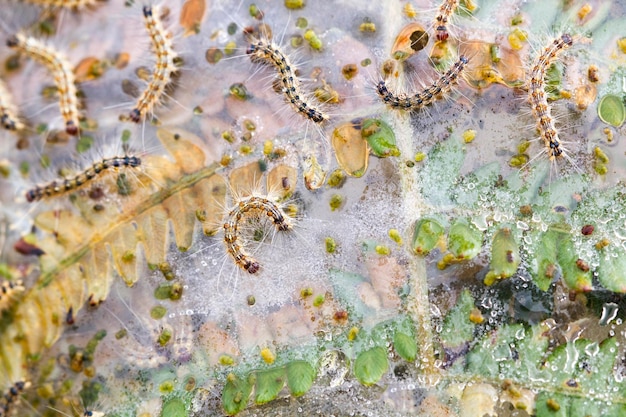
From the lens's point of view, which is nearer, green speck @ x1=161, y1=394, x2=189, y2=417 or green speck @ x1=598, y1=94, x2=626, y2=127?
green speck @ x1=161, y1=394, x2=189, y2=417

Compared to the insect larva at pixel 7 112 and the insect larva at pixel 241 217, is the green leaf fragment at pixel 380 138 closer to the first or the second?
the insect larva at pixel 241 217

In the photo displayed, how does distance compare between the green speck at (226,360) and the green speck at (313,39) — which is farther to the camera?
the green speck at (313,39)

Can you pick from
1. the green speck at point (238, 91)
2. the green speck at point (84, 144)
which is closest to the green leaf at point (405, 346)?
the green speck at point (238, 91)

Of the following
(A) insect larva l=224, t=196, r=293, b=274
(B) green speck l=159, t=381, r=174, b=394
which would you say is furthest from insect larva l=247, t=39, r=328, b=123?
(B) green speck l=159, t=381, r=174, b=394

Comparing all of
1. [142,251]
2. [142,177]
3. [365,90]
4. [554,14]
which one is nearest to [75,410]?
[142,251]

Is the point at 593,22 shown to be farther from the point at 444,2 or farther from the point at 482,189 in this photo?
the point at 482,189

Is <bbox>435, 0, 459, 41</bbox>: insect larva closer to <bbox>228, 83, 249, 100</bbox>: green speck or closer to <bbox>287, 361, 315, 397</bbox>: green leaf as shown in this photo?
<bbox>228, 83, 249, 100</bbox>: green speck
